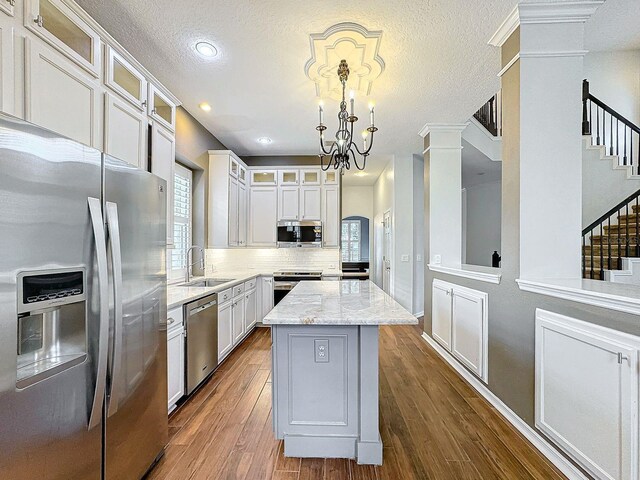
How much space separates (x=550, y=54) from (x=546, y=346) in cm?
198

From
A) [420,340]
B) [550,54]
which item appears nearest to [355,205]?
[420,340]

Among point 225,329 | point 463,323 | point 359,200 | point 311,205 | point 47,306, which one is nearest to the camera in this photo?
point 47,306

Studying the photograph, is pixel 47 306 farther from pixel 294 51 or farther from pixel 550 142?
Result: pixel 550 142

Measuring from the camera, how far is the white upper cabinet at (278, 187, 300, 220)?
535 cm

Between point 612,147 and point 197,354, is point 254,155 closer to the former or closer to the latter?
point 197,354

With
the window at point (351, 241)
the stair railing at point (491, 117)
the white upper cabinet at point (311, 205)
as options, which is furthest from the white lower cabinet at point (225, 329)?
the window at point (351, 241)

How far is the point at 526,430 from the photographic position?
2057mm

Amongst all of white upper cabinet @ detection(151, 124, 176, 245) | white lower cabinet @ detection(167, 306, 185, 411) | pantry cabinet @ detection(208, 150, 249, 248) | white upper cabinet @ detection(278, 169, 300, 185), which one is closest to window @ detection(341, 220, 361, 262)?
white upper cabinet @ detection(278, 169, 300, 185)

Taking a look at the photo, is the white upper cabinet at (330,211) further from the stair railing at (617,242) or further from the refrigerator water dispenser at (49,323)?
the refrigerator water dispenser at (49,323)

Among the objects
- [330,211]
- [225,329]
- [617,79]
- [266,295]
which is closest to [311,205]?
[330,211]

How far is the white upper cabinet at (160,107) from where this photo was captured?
2.30 metres

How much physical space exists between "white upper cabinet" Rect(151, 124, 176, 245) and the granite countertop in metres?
1.46

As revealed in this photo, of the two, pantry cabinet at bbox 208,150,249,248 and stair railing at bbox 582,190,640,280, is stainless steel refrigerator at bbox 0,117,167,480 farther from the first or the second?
stair railing at bbox 582,190,640,280

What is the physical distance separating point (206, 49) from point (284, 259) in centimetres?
366
